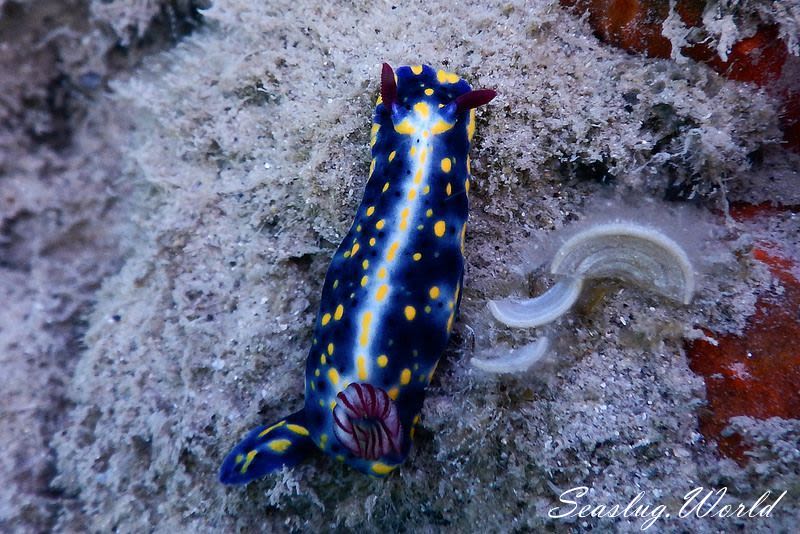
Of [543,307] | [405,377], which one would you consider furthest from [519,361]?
[405,377]

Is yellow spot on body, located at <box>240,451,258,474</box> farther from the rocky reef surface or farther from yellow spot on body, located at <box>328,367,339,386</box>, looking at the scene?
yellow spot on body, located at <box>328,367,339,386</box>

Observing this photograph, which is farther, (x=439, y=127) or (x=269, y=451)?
(x=269, y=451)

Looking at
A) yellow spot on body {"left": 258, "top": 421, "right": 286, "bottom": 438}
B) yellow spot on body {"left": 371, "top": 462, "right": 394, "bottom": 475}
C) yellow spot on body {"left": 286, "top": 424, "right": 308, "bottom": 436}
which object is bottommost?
yellow spot on body {"left": 258, "top": 421, "right": 286, "bottom": 438}

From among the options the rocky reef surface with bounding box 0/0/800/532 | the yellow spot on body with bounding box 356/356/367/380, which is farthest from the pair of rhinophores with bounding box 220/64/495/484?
the rocky reef surface with bounding box 0/0/800/532

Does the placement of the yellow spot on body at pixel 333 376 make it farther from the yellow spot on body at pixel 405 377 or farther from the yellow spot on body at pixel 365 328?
the yellow spot on body at pixel 405 377

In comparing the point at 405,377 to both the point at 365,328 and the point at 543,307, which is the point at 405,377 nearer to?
the point at 365,328

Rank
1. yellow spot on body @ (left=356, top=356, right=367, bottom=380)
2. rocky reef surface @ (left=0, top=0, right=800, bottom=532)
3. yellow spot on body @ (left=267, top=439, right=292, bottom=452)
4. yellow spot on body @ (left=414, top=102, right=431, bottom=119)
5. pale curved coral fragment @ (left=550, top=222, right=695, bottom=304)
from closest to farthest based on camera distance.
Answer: pale curved coral fragment @ (left=550, top=222, right=695, bottom=304), rocky reef surface @ (left=0, top=0, right=800, bottom=532), yellow spot on body @ (left=356, top=356, right=367, bottom=380), yellow spot on body @ (left=414, top=102, right=431, bottom=119), yellow spot on body @ (left=267, top=439, right=292, bottom=452)

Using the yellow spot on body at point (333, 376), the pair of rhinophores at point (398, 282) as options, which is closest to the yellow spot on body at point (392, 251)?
the pair of rhinophores at point (398, 282)
